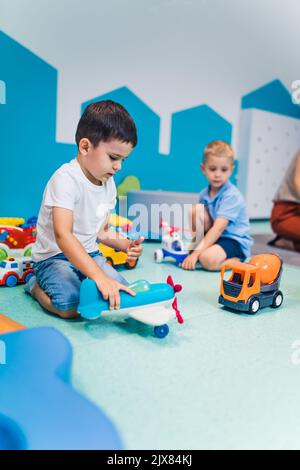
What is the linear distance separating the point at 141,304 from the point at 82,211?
29cm

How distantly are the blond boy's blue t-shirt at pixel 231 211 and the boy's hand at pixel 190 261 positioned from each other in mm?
149

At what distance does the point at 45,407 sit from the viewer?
1.71ft

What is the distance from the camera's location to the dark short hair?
3.06 feet

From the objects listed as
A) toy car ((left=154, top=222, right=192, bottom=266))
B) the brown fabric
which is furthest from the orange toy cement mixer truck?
the brown fabric

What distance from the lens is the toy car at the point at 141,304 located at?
86 centimetres

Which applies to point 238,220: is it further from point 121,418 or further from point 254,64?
point 254,64

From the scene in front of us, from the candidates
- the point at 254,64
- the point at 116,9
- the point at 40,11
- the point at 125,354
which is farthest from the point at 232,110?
the point at 125,354

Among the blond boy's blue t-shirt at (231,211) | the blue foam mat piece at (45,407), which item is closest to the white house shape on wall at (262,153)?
the blond boy's blue t-shirt at (231,211)

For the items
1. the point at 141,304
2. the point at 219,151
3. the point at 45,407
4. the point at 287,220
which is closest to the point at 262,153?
the point at 287,220

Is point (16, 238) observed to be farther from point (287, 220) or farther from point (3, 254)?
point (287, 220)

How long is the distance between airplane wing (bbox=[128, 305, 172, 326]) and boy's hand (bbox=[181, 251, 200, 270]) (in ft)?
2.04

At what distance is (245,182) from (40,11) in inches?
63.7

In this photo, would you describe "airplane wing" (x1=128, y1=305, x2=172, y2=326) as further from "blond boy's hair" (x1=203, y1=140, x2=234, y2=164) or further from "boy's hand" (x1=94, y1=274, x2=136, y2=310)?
"blond boy's hair" (x1=203, y1=140, x2=234, y2=164)

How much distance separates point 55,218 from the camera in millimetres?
939
